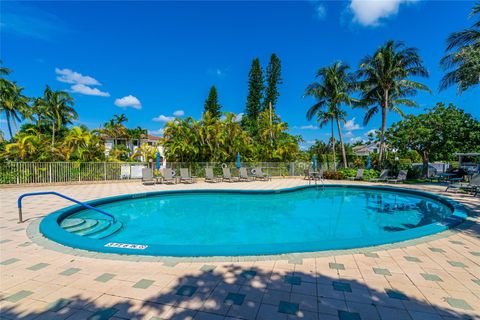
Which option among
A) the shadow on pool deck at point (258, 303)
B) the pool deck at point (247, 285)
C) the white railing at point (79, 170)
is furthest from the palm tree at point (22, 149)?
the shadow on pool deck at point (258, 303)

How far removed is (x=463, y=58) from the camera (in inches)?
349

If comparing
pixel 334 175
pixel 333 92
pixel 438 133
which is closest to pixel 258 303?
pixel 334 175

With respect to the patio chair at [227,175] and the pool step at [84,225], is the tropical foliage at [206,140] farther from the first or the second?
the pool step at [84,225]

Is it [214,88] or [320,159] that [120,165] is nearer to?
[320,159]

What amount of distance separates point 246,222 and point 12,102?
106 ft

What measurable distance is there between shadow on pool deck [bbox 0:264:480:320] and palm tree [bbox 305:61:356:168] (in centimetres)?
1862

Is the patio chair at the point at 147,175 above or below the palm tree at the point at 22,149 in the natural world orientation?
below

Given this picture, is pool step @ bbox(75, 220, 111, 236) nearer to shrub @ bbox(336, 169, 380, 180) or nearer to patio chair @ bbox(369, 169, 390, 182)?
patio chair @ bbox(369, 169, 390, 182)

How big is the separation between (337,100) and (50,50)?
2335cm

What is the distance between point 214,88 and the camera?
37.0 m

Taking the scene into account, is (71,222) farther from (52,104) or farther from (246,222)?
(52,104)

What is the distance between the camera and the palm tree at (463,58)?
7.92 metres

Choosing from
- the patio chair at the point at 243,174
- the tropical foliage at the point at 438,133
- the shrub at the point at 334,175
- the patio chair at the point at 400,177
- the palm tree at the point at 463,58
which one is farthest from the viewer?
the shrub at the point at 334,175

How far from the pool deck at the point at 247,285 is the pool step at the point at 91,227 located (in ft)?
5.25
